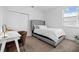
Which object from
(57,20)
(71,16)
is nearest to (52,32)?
(57,20)

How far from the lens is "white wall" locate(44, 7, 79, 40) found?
1.32 m

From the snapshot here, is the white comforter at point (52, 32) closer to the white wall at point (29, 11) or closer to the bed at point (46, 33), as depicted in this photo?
the bed at point (46, 33)

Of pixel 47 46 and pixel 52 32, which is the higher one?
pixel 52 32

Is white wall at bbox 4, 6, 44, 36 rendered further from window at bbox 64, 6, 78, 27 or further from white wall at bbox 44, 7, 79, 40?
window at bbox 64, 6, 78, 27

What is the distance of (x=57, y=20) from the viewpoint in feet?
4.63

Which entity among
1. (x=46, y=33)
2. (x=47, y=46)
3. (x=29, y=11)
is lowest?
(x=47, y=46)

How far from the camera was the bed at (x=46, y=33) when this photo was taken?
1.34 m

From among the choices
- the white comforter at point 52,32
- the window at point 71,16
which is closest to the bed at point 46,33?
the white comforter at point 52,32

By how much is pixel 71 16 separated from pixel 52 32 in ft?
1.30

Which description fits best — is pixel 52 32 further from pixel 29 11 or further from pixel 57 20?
pixel 29 11

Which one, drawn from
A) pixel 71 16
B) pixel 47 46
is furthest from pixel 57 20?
pixel 47 46
